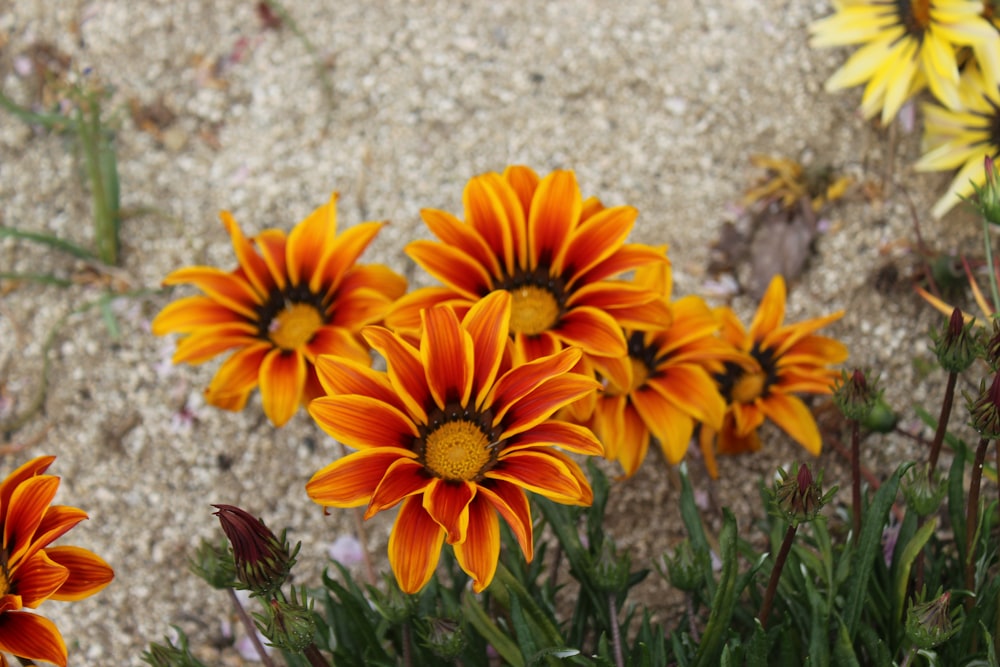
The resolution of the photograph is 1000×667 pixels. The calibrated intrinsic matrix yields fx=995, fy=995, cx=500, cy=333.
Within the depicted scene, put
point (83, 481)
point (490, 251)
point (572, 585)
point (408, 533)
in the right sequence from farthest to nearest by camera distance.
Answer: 1. point (83, 481)
2. point (572, 585)
3. point (490, 251)
4. point (408, 533)

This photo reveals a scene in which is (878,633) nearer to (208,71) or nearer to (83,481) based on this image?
(83,481)

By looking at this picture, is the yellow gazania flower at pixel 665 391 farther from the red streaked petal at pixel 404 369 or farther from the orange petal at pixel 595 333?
the red streaked petal at pixel 404 369

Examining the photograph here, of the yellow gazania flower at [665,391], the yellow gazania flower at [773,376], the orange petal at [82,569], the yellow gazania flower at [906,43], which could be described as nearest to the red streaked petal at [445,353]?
the yellow gazania flower at [665,391]

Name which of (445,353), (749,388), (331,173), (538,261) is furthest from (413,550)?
(331,173)

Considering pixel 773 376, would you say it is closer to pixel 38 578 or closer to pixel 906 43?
pixel 906 43

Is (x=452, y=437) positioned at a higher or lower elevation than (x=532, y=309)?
lower

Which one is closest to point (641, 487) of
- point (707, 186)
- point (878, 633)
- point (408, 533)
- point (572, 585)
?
point (572, 585)

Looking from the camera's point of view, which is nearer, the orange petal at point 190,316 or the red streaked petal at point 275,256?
the orange petal at point 190,316
